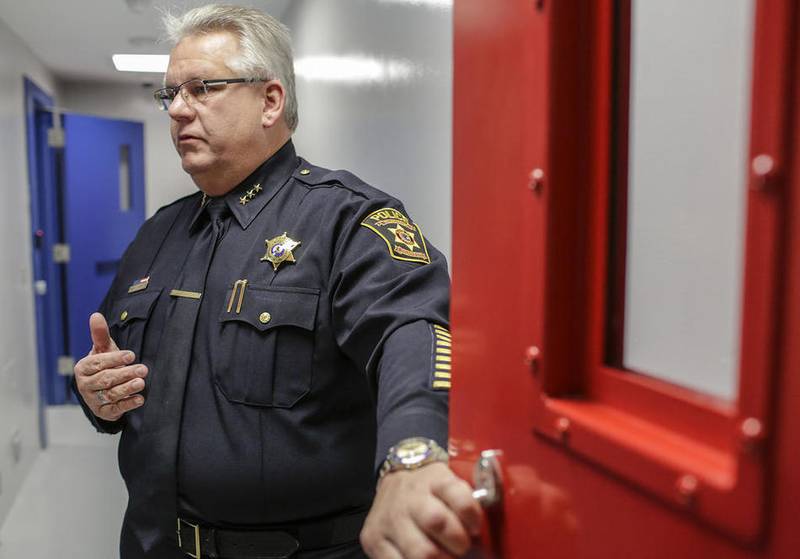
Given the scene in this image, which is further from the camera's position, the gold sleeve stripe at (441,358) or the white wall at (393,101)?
the white wall at (393,101)

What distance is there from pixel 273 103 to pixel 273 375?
0.52m

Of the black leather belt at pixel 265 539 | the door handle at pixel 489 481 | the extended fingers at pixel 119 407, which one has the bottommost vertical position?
the black leather belt at pixel 265 539

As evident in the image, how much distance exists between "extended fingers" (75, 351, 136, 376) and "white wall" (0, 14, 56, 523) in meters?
2.25

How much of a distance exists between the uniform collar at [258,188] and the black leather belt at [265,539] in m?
0.50

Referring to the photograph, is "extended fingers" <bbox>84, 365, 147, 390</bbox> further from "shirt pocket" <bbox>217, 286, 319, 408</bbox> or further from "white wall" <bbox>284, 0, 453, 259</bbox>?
"white wall" <bbox>284, 0, 453, 259</bbox>

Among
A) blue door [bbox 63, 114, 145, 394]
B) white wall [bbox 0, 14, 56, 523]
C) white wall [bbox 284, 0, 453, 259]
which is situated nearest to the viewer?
Result: white wall [bbox 284, 0, 453, 259]

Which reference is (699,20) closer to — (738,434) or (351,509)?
(738,434)

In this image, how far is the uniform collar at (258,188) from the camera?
123 cm

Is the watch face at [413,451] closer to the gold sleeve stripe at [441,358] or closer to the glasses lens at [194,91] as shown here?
the gold sleeve stripe at [441,358]

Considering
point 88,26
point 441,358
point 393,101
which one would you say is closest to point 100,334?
point 441,358

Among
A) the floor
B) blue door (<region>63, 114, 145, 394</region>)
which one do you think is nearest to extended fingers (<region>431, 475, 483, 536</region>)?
the floor

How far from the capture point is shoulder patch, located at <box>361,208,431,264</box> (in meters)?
1.01

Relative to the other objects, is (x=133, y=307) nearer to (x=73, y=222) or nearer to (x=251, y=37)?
(x=251, y=37)

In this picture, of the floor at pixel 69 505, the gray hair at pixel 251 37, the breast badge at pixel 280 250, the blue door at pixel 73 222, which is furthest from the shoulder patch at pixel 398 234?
the blue door at pixel 73 222
